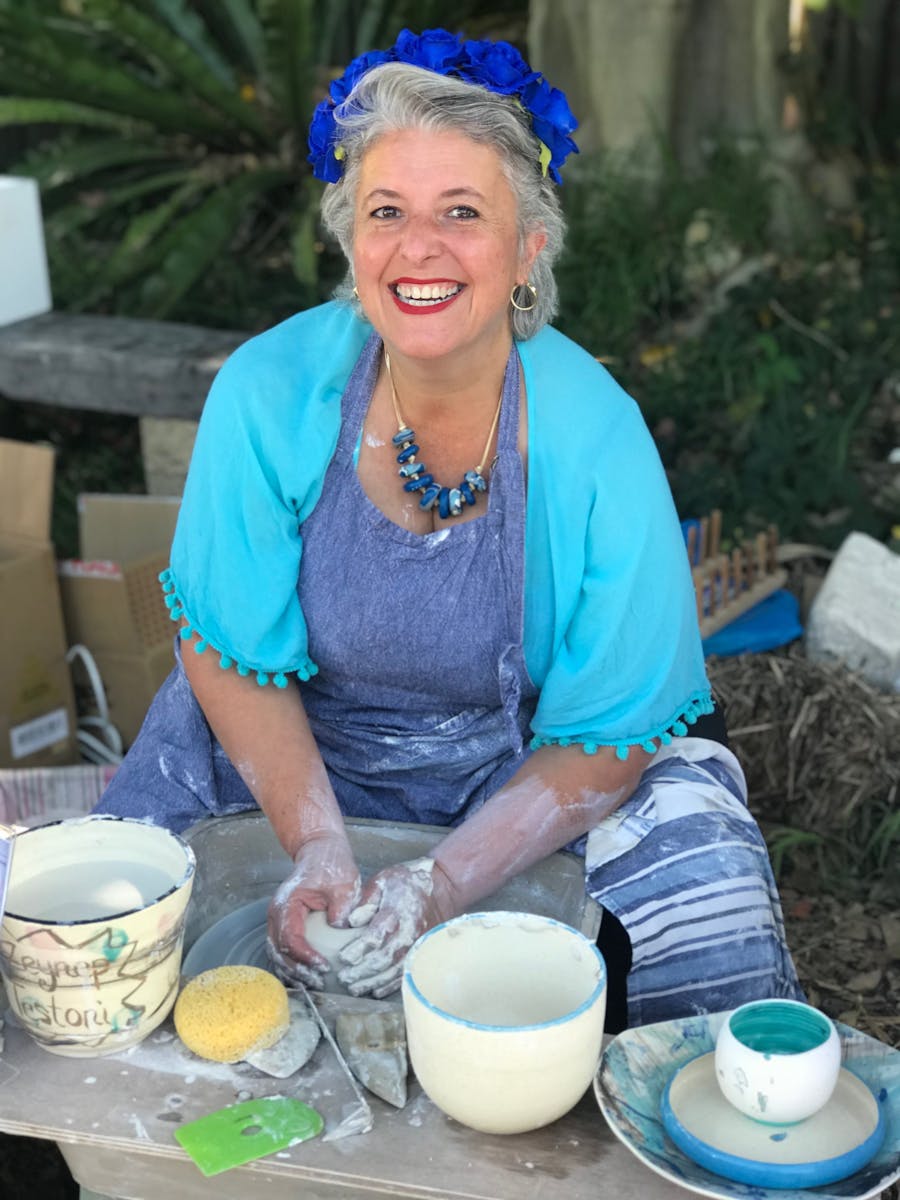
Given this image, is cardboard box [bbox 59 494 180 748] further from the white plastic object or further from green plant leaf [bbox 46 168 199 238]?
green plant leaf [bbox 46 168 199 238]

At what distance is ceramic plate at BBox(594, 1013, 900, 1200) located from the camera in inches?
47.6

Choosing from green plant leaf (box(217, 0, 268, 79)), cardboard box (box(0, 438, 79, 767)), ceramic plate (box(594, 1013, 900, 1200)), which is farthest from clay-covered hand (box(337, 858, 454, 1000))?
green plant leaf (box(217, 0, 268, 79))

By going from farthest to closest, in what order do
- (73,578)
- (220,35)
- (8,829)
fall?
1. (220,35)
2. (73,578)
3. (8,829)

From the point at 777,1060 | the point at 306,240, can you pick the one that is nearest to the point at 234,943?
the point at 777,1060

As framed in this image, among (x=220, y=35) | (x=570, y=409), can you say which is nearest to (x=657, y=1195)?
(x=570, y=409)

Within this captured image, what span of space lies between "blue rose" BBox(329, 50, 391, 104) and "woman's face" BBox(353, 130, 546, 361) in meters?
0.08

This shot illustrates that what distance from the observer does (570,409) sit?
1946 mm

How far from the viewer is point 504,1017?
140 centimetres

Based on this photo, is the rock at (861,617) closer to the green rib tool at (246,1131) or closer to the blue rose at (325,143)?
the blue rose at (325,143)

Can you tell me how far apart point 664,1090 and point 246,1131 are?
1.21ft

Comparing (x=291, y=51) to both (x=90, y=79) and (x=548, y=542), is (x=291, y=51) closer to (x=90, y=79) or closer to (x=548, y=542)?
(x=90, y=79)

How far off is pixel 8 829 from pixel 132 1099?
296 millimetres

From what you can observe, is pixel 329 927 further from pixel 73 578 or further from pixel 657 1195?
pixel 73 578

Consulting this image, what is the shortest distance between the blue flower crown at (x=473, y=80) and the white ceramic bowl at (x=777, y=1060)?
1133 millimetres
